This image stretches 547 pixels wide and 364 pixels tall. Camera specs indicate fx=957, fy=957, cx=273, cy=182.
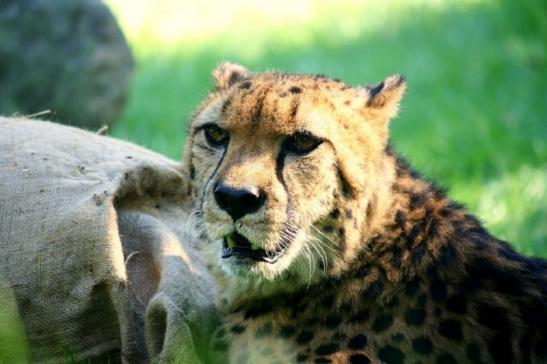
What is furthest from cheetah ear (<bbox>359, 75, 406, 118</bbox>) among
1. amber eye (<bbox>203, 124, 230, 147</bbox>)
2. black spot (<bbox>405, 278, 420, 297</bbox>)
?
black spot (<bbox>405, 278, 420, 297</bbox>)

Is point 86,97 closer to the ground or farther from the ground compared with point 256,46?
closer to the ground

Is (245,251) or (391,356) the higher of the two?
(245,251)

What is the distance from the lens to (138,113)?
932 cm

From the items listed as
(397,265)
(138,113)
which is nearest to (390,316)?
(397,265)

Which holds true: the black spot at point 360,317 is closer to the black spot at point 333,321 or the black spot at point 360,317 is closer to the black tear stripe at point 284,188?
the black spot at point 333,321

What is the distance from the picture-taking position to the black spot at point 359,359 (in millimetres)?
3283

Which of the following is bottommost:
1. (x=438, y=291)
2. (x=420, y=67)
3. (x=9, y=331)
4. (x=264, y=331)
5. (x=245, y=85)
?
(x=9, y=331)

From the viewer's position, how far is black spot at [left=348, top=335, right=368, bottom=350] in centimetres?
333

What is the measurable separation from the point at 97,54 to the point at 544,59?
452 cm

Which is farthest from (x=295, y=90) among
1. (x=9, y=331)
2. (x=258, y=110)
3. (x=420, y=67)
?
(x=420, y=67)

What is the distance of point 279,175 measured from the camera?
11.0 feet

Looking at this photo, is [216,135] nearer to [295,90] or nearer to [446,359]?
[295,90]

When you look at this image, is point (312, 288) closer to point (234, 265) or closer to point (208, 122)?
point (234, 265)

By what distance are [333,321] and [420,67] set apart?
7043 millimetres
